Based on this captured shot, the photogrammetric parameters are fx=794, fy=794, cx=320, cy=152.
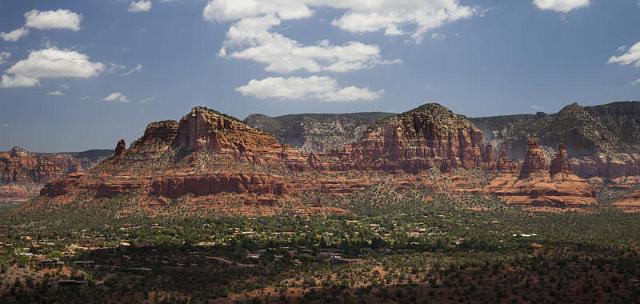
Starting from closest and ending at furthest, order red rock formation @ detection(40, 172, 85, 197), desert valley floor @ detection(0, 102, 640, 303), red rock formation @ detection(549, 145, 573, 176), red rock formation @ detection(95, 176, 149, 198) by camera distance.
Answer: desert valley floor @ detection(0, 102, 640, 303) < red rock formation @ detection(95, 176, 149, 198) < red rock formation @ detection(40, 172, 85, 197) < red rock formation @ detection(549, 145, 573, 176)

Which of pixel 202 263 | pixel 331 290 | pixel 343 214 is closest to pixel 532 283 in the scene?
pixel 331 290

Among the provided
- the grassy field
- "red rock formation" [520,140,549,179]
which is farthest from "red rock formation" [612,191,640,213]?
"red rock formation" [520,140,549,179]

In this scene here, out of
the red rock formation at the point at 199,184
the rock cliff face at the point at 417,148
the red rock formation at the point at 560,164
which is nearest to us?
the red rock formation at the point at 199,184

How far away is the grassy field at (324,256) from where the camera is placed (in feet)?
250

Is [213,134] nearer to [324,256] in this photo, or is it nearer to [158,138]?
[158,138]

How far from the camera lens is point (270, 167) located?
180 metres

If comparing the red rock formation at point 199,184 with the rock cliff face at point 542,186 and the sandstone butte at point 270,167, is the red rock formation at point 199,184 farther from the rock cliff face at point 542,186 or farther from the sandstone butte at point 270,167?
the rock cliff face at point 542,186

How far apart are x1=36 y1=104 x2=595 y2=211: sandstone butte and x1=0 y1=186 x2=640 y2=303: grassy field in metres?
9.18

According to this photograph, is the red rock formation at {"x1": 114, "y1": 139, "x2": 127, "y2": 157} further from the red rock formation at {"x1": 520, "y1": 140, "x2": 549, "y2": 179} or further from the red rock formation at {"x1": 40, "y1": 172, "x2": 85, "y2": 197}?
the red rock formation at {"x1": 520, "y1": 140, "x2": 549, "y2": 179}

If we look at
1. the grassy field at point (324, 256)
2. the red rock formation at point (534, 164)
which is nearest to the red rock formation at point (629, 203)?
the grassy field at point (324, 256)

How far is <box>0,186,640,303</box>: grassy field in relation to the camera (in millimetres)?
76250

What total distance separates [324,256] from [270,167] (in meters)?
74.9

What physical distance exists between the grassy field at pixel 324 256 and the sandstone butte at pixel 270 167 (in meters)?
9.18

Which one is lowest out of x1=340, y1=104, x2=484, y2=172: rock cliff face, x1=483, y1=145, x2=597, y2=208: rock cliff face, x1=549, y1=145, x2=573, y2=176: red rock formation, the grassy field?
the grassy field
